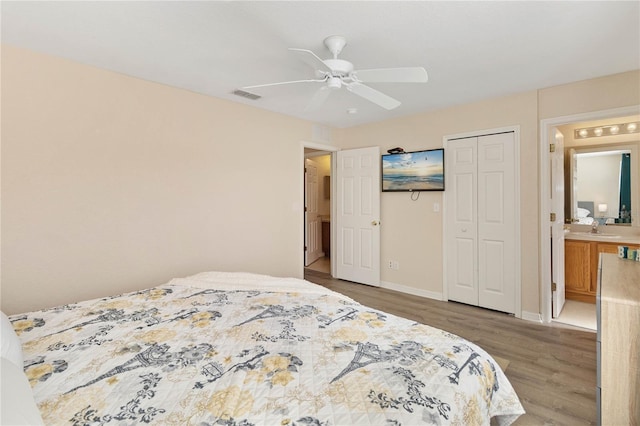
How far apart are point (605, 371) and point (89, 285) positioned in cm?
339

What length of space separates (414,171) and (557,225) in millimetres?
1667

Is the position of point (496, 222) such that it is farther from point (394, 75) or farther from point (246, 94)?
point (246, 94)

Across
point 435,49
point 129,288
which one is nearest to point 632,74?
point 435,49

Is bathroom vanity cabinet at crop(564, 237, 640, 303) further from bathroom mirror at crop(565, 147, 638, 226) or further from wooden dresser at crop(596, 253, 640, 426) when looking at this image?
wooden dresser at crop(596, 253, 640, 426)

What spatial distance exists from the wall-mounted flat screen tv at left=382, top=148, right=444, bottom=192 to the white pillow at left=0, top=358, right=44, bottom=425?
12.7 ft

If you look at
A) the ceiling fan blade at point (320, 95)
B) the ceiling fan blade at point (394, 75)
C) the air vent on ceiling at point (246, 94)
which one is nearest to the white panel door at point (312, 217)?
the air vent on ceiling at point (246, 94)

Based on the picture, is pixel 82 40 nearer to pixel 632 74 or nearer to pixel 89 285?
pixel 89 285

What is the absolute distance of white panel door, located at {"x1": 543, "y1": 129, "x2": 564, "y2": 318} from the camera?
324 centimetres

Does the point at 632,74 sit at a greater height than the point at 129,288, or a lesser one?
greater

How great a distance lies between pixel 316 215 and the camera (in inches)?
257

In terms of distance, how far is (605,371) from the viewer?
4.25 ft

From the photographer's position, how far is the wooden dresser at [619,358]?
125 centimetres

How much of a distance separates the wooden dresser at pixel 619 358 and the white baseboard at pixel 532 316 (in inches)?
86.4

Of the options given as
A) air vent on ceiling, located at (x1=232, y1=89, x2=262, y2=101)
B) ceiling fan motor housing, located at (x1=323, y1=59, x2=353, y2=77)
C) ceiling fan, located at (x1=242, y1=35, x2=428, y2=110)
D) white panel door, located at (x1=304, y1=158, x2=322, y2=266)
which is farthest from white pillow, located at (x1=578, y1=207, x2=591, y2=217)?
air vent on ceiling, located at (x1=232, y1=89, x2=262, y2=101)
